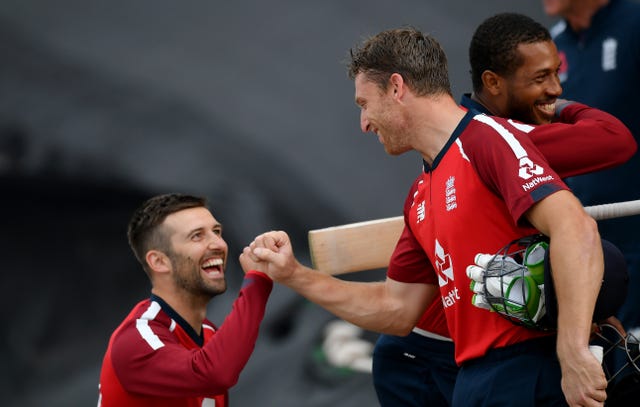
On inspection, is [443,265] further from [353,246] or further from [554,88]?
[353,246]

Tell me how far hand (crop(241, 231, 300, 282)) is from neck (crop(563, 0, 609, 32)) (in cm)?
125

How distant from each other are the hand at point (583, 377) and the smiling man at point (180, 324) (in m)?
0.92

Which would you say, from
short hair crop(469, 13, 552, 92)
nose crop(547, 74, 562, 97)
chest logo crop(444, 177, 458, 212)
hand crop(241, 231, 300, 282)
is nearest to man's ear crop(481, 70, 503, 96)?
short hair crop(469, 13, 552, 92)

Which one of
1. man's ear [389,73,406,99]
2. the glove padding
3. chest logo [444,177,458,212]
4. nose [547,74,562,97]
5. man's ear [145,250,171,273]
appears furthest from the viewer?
man's ear [145,250,171,273]

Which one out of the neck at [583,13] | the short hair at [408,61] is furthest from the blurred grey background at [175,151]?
the short hair at [408,61]

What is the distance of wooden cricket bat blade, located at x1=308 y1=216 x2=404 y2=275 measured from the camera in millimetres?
2492

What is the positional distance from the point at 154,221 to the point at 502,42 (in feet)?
3.58

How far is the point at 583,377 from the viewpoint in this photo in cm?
156

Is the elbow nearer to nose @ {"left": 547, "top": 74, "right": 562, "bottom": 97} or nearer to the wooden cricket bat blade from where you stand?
the wooden cricket bat blade

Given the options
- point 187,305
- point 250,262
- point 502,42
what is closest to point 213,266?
point 187,305

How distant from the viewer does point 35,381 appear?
364 cm

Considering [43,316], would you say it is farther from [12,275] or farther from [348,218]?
[348,218]

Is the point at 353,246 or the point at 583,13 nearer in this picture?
the point at 353,246

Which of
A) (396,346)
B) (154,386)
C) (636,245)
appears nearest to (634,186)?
(636,245)
